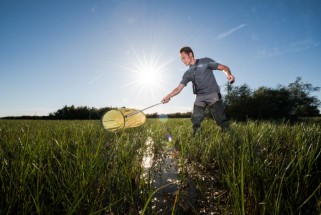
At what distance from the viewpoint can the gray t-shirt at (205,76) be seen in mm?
5246

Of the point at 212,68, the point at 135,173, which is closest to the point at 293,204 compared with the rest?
the point at 135,173

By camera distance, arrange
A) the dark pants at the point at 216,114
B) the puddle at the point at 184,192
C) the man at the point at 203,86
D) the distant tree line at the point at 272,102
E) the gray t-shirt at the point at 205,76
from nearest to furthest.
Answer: the puddle at the point at 184,192 → the dark pants at the point at 216,114 → the man at the point at 203,86 → the gray t-shirt at the point at 205,76 → the distant tree line at the point at 272,102

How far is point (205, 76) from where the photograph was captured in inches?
209

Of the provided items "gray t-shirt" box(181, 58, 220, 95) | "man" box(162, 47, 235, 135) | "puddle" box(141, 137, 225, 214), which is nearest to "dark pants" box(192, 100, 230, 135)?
"man" box(162, 47, 235, 135)

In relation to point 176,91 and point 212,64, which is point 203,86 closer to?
point 212,64

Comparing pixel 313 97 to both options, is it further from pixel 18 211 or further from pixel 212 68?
pixel 18 211

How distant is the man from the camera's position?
5.13 meters

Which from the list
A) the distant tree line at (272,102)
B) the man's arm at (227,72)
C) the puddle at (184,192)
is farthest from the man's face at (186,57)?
the distant tree line at (272,102)

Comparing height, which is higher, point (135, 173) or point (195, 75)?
point (195, 75)

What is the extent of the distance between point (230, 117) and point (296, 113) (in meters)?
3.62

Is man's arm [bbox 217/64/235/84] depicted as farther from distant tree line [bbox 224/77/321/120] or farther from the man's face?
distant tree line [bbox 224/77/321/120]

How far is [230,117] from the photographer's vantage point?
510 inches

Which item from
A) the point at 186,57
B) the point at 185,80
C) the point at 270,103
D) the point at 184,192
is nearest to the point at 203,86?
the point at 185,80

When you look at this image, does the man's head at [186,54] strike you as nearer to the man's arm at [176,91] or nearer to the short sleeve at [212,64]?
the short sleeve at [212,64]
